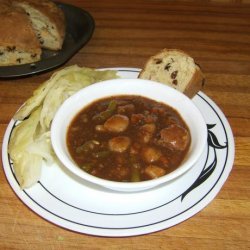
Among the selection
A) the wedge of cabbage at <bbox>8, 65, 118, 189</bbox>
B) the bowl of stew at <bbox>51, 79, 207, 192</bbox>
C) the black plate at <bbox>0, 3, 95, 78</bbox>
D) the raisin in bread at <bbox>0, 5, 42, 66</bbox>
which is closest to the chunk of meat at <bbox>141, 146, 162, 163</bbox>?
the bowl of stew at <bbox>51, 79, 207, 192</bbox>

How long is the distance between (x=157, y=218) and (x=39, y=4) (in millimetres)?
2227

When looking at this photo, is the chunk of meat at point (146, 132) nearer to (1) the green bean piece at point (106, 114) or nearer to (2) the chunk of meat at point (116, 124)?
(2) the chunk of meat at point (116, 124)

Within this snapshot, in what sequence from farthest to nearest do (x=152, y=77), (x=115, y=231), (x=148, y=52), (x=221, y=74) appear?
(x=148, y=52) < (x=221, y=74) < (x=152, y=77) < (x=115, y=231)

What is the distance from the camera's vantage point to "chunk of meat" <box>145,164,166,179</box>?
1.66m

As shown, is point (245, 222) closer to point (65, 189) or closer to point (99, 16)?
point (65, 189)

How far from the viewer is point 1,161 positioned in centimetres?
204

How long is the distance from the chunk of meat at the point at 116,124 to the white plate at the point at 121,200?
0.29 m

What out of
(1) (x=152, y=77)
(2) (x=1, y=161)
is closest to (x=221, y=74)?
(1) (x=152, y=77)

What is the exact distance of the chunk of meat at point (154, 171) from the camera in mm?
1659

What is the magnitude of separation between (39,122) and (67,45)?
1098mm

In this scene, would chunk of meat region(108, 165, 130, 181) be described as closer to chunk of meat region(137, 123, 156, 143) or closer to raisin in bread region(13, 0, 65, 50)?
chunk of meat region(137, 123, 156, 143)

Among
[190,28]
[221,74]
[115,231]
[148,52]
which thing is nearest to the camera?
[115,231]

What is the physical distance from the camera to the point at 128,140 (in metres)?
1.81

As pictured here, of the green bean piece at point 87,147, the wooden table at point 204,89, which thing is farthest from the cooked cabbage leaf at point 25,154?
the green bean piece at point 87,147
